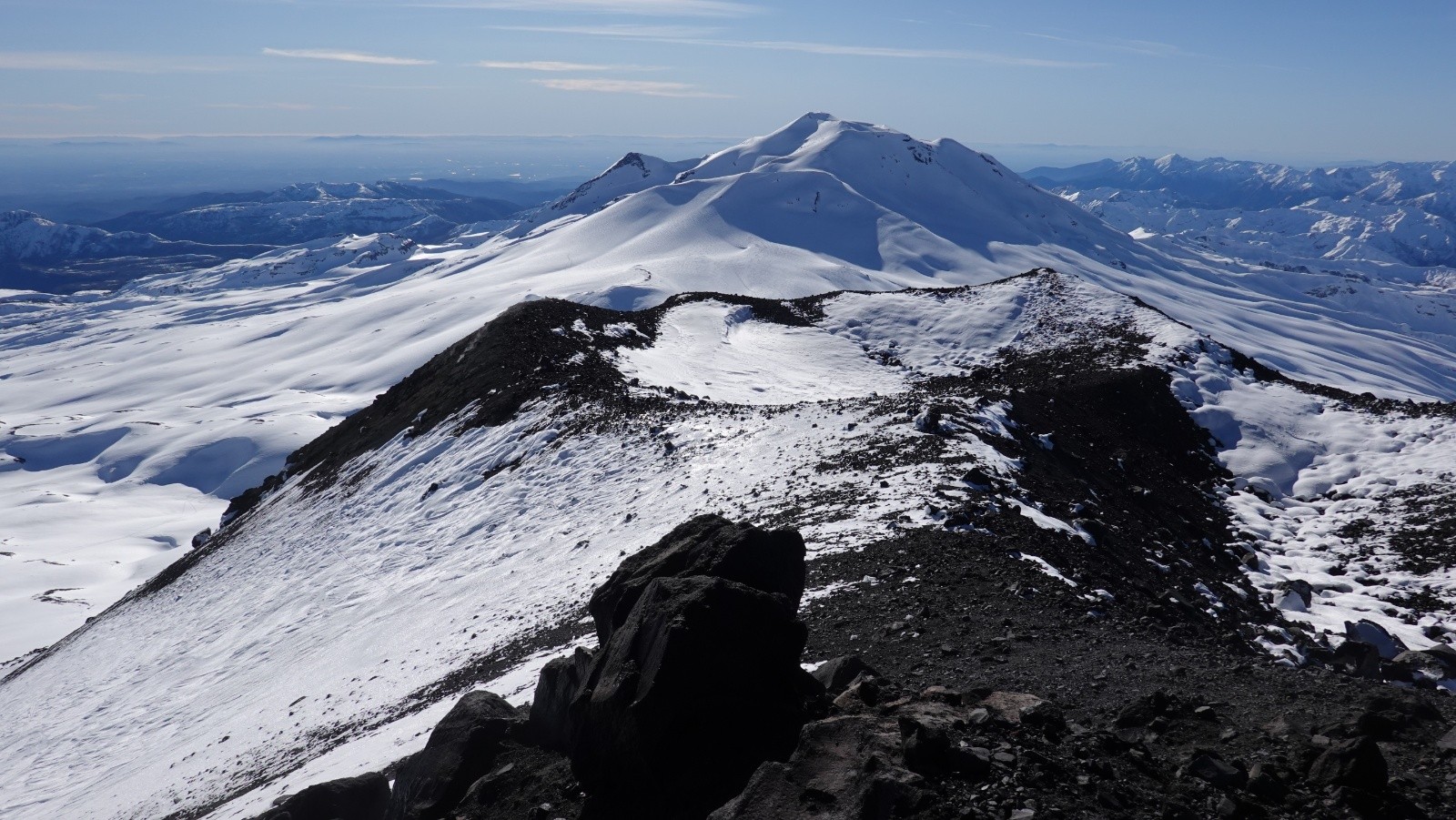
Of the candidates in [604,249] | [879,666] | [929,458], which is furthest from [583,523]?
[604,249]

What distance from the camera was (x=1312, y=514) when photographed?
2373cm

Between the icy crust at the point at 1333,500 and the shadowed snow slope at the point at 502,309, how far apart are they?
64466 millimetres

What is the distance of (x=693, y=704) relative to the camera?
8.88 m

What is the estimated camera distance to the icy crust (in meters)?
18.0

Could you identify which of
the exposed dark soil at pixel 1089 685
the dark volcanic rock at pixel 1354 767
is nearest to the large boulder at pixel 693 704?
the exposed dark soil at pixel 1089 685

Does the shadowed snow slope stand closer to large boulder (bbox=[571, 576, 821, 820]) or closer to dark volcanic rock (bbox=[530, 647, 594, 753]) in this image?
dark volcanic rock (bbox=[530, 647, 594, 753])

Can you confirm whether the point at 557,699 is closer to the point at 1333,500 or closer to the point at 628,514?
the point at 628,514

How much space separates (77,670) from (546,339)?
784 inches

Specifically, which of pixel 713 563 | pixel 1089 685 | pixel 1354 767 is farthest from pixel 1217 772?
pixel 713 563

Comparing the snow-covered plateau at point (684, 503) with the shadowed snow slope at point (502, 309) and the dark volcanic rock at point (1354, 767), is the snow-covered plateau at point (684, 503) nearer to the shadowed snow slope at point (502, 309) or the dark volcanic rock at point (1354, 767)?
the dark volcanic rock at point (1354, 767)

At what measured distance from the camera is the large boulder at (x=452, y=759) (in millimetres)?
11125

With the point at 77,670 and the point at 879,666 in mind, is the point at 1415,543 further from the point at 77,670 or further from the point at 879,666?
the point at 77,670

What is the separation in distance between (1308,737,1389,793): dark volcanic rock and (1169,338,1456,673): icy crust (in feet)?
27.8

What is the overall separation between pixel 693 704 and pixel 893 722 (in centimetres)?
207
